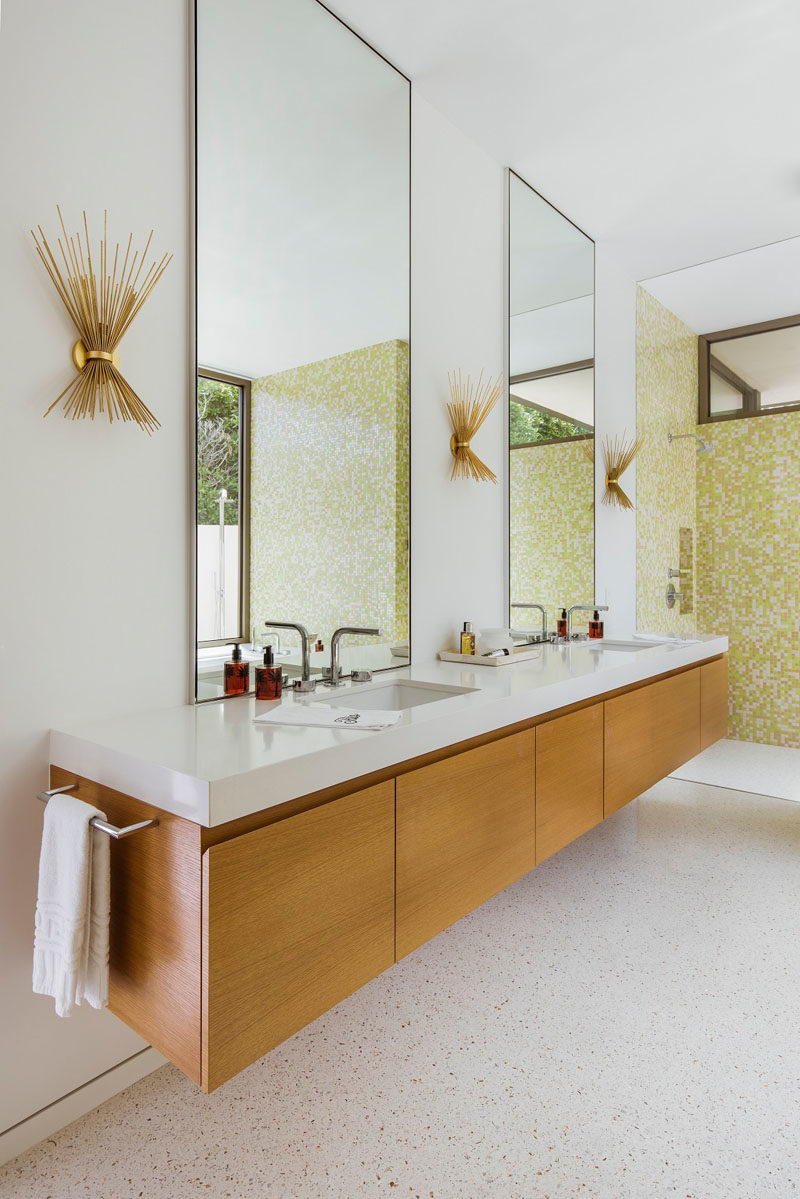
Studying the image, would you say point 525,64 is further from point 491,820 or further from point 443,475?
point 491,820

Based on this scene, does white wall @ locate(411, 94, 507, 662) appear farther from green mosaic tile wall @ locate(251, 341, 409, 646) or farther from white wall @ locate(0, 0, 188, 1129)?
white wall @ locate(0, 0, 188, 1129)

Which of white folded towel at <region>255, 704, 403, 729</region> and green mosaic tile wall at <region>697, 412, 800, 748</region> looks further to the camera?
green mosaic tile wall at <region>697, 412, 800, 748</region>

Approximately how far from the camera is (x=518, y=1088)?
1644 millimetres

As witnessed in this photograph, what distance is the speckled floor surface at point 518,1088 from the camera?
4.60 feet

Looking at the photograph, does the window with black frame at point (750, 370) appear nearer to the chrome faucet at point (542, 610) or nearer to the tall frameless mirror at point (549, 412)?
the tall frameless mirror at point (549, 412)

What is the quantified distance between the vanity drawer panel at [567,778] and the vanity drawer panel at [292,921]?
0.65 meters

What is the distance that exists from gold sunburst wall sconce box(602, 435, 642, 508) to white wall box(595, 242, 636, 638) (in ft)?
0.14

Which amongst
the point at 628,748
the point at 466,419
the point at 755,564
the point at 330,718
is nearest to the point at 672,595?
the point at 755,564

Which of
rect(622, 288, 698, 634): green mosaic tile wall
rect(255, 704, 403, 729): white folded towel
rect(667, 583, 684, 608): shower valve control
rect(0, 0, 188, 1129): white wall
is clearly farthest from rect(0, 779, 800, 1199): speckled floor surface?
rect(667, 583, 684, 608): shower valve control

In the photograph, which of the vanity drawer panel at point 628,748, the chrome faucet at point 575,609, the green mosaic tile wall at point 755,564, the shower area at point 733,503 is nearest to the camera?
the vanity drawer panel at point 628,748

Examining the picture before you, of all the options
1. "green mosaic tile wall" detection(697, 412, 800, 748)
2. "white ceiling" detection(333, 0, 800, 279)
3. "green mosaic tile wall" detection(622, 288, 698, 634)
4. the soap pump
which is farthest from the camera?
"green mosaic tile wall" detection(697, 412, 800, 748)

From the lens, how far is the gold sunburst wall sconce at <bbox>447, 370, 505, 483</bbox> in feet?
8.40

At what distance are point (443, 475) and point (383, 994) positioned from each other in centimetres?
166

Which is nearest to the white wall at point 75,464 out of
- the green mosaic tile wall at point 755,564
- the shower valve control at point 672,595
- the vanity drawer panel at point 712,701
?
the vanity drawer panel at point 712,701
